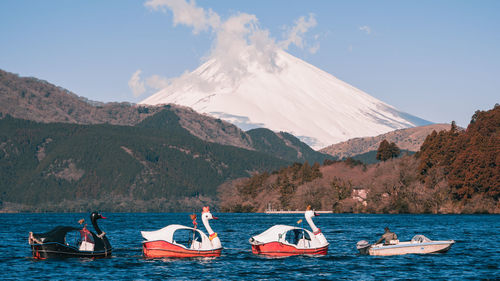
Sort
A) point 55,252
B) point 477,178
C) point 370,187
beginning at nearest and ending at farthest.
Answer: point 55,252 < point 477,178 < point 370,187

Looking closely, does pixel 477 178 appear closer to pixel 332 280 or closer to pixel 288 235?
pixel 288 235

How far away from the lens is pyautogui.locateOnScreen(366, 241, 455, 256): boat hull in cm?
5825

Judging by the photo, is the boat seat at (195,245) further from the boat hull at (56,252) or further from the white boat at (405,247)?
the white boat at (405,247)

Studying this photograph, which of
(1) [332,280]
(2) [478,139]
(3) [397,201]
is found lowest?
(1) [332,280]

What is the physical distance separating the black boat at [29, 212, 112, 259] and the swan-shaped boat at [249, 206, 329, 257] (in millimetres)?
12241

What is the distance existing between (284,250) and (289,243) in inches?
27.5

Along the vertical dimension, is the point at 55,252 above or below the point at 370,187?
below

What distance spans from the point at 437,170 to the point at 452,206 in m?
8.77

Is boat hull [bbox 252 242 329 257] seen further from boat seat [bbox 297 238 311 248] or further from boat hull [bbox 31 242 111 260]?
boat hull [bbox 31 242 111 260]

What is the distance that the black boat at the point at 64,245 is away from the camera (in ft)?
177

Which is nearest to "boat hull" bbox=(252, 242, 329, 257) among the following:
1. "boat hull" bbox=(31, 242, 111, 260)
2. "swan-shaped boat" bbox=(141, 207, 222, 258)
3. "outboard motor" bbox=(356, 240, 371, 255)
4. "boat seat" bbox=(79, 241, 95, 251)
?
"outboard motor" bbox=(356, 240, 371, 255)

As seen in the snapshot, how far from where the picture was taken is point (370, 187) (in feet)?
611

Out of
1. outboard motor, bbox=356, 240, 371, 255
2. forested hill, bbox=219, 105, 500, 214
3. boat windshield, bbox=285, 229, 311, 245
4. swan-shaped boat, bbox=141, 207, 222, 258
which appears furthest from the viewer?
forested hill, bbox=219, 105, 500, 214

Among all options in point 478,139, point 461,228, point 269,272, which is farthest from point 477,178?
point 269,272
